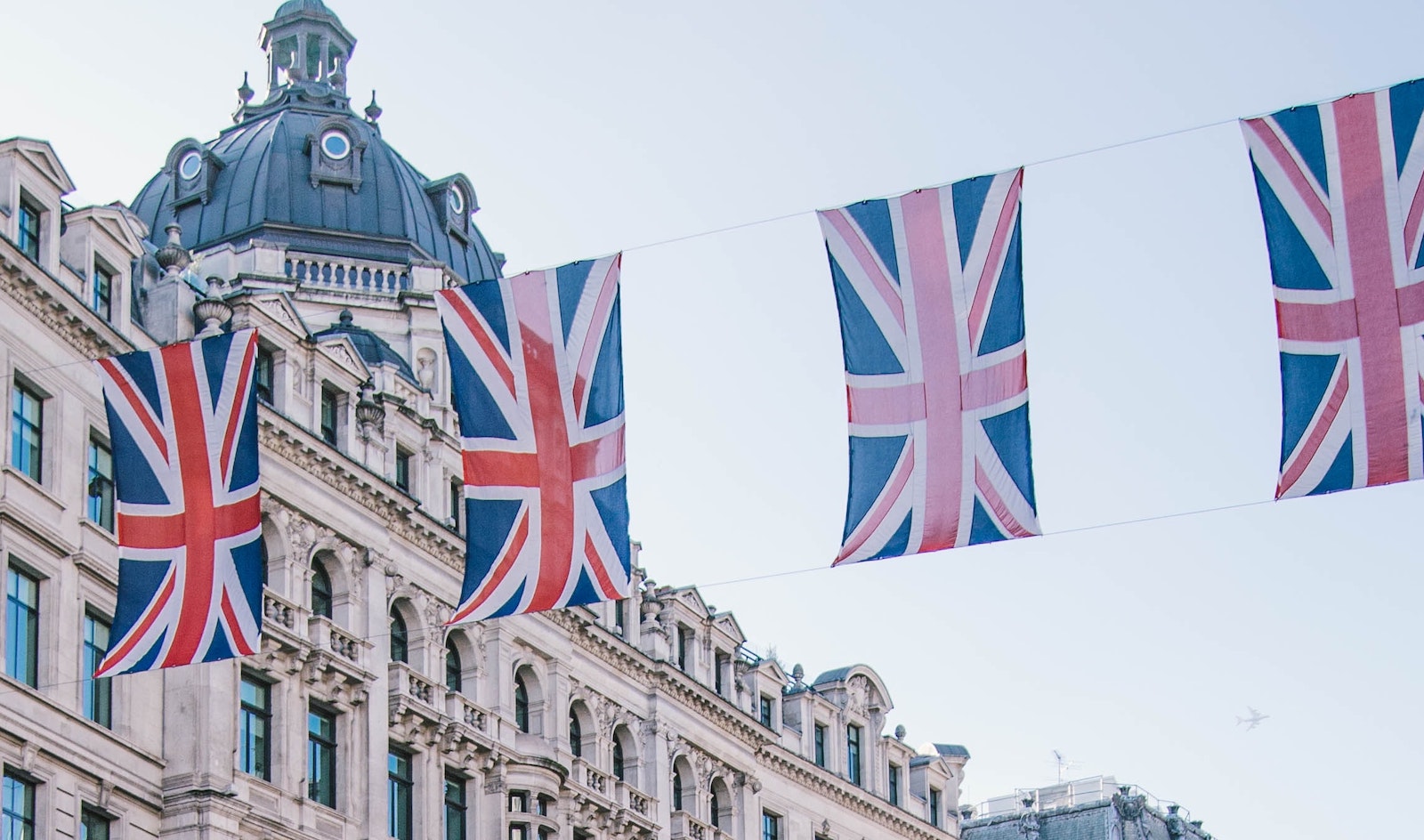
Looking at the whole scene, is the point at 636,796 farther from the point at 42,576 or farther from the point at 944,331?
the point at 944,331

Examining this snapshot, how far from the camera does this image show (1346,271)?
39.0 m

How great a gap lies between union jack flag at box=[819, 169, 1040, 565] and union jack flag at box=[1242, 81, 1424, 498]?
13.0 ft

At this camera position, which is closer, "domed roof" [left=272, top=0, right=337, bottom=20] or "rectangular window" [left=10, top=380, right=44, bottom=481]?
"rectangular window" [left=10, top=380, right=44, bottom=481]

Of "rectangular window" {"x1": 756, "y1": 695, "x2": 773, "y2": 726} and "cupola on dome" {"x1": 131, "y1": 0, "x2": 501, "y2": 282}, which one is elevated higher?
"cupola on dome" {"x1": 131, "y1": 0, "x2": 501, "y2": 282}

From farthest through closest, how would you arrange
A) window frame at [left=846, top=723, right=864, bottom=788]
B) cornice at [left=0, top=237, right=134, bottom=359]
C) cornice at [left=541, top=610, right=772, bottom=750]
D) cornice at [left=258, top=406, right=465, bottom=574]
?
1. window frame at [left=846, top=723, right=864, bottom=788]
2. cornice at [left=541, top=610, right=772, bottom=750]
3. cornice at [left=258, top=406, right=465, bottom=574]
4. cornice at [left=0, top=237, right=134, bottom=359]

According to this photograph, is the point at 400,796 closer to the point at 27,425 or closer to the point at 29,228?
the point at 27,425

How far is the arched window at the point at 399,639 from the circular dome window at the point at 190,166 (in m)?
21.5

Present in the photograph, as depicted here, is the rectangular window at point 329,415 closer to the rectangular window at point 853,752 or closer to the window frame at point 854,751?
the rectangular window at point 853,752

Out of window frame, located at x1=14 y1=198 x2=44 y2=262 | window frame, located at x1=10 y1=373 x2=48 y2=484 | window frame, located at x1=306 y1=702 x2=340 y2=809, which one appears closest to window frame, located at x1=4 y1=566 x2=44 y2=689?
window frame, located at x1=10 y1=373 x2=48 y2=484

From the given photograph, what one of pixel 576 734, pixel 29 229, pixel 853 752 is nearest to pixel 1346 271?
pixel 29 229

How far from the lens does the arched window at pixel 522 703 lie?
6550cm

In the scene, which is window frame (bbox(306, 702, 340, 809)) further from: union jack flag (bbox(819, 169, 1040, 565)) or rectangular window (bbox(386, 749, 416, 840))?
union jack flag (bbox(819, 169, 1040, 565))

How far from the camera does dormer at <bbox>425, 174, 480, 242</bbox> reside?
263 ft

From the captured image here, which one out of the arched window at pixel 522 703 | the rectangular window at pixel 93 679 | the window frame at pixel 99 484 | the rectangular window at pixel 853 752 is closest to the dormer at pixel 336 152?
the arched window at pixel 522 703
